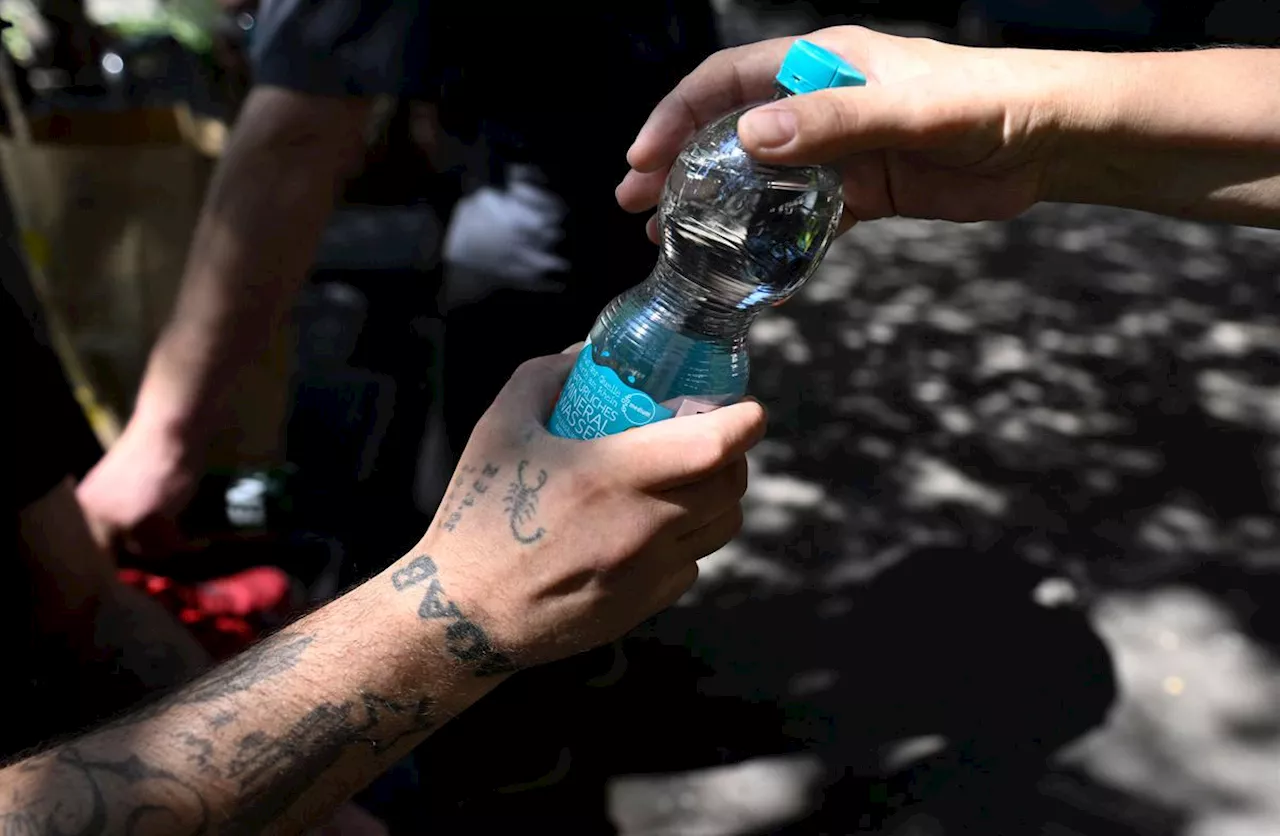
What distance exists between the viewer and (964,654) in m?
2.70

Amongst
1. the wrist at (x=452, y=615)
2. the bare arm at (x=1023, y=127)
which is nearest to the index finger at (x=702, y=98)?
the bare arm at (x=1023, y=127)

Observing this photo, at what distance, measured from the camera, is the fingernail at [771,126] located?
1.15 meters

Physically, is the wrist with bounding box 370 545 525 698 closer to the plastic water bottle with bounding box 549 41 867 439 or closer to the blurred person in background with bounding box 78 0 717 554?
the plastic water bottle with bounding box 549 41 867 439

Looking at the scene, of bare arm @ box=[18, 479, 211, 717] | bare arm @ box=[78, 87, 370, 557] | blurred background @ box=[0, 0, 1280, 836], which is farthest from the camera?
blurred background @ box=[0, 0, 1280, 836]

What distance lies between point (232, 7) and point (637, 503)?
4061 millimetres

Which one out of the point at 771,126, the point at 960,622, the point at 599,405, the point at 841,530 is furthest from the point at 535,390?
the point at 841,530

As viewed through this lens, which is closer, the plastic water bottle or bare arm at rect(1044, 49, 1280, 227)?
the plastic water bottle

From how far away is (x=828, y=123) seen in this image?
45.6 inches

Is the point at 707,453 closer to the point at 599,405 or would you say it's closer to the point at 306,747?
the point at 599,405

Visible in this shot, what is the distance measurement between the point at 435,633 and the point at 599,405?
320 millimetres

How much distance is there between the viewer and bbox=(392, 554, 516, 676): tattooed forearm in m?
1.19

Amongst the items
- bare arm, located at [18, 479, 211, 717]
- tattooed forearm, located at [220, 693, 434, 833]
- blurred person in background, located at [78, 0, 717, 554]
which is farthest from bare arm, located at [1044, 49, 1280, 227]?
bare arm, located at [18, 479, 211, 717]

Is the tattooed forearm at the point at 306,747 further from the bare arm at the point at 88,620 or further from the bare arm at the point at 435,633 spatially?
the bare arm at the point at 88,620

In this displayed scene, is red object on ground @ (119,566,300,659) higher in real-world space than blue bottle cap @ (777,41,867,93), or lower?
lower
